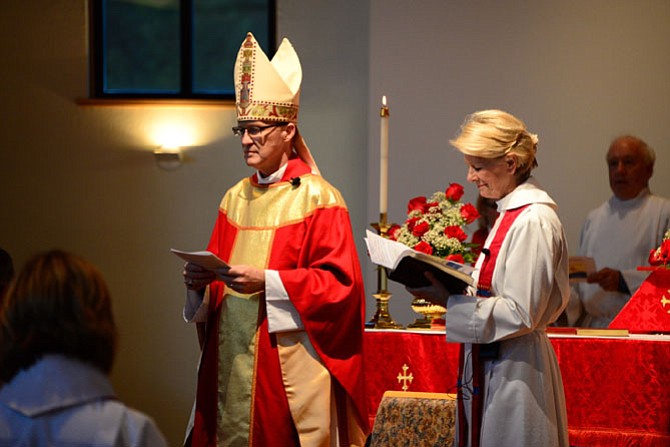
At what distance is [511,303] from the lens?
3045 mm

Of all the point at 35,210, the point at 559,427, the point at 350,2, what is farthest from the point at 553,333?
the point at 35,210

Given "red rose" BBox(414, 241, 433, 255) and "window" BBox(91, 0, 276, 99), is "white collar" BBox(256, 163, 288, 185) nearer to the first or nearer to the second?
"red rose" BBox(414, 241, 433, 255)

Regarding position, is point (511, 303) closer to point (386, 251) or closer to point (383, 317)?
point (386, 251)

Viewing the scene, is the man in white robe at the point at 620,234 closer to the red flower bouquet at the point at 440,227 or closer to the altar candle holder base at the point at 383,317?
the red flower bouquet at the point at 440,227

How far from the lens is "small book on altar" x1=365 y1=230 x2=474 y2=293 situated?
3.04m

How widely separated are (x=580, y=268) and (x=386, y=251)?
2528 mm

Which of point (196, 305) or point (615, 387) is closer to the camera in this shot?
point (196, 305)

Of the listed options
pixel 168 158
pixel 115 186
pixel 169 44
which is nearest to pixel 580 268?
pixel 168 158

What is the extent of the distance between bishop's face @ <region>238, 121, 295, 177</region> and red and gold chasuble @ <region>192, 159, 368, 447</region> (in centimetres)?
10

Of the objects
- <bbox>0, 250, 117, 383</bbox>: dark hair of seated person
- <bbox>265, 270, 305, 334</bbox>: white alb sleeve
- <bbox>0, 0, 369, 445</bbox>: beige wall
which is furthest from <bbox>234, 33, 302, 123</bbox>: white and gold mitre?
<bbox>0, 0, 369, 445</bbox>: beige wall

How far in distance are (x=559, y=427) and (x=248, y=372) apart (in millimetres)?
1131

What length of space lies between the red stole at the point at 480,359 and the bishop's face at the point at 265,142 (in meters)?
0.97

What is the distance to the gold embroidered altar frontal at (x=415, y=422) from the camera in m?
3.88

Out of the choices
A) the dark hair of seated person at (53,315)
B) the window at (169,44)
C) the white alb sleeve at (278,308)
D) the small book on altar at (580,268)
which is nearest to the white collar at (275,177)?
the white alb sleeve at (278,308)
